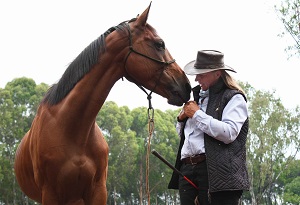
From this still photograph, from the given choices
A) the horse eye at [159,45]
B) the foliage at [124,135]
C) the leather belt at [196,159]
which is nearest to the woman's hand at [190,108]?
the leather belt at [196,159]

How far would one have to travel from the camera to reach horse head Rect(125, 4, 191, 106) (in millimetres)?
4613

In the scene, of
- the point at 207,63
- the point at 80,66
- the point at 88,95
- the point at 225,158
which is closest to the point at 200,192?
the point at 225,158

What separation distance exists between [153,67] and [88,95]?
2.58 feet

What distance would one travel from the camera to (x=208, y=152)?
13.2 feet

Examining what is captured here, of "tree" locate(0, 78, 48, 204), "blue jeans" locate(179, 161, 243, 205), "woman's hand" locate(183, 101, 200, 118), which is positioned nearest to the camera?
"blue jeans" locate(179, 161, 243, 205)

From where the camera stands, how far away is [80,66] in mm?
4914

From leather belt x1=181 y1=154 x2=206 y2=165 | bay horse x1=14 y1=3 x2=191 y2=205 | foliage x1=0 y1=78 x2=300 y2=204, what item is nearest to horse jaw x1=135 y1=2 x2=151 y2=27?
bay horse x1=14 y1=3 x2=191 y2=205

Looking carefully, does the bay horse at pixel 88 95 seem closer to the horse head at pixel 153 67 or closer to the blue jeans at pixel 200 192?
the horse head at pixel 153 67

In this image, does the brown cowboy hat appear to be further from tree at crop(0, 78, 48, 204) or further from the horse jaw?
tree at crop(0, 78, 48, 204)

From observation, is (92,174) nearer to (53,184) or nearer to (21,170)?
(53,184)

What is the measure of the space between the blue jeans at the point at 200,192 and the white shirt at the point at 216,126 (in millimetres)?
149

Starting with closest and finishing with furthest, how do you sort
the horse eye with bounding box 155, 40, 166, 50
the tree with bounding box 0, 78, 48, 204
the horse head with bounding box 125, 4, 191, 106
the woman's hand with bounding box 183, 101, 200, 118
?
the woman's hand with bounding box 183, 101, 200, 118
the horse head with bounding box 125, 4, 191, 106
the horse eye with bounding box 155, 40, 166, 50
the tree with bounding box 0, 78, 48, 204

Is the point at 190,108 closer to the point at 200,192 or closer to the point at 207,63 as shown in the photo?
the point at 207,63

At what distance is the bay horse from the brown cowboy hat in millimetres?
324
